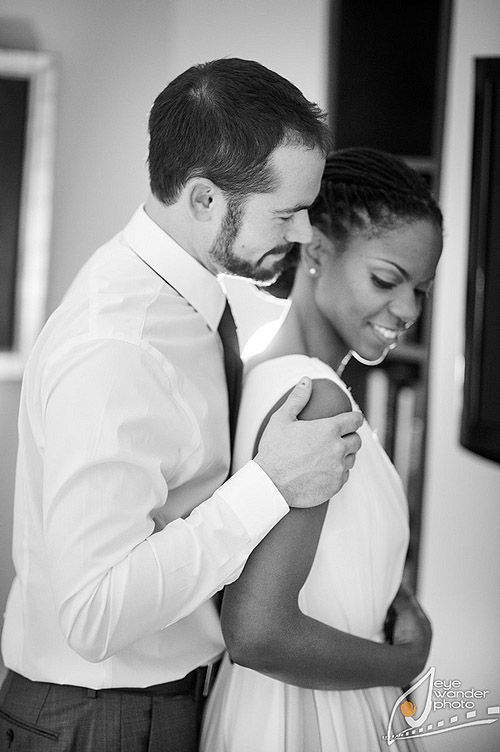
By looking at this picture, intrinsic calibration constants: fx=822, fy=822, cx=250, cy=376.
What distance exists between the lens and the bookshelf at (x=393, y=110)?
2.40 meters

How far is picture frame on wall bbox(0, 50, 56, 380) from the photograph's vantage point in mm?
2221

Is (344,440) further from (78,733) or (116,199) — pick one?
(116,199)

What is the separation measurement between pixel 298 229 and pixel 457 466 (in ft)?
4.47

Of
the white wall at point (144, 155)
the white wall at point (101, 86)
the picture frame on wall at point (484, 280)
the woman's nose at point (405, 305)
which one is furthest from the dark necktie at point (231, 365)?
the white wall at point (101, 86)

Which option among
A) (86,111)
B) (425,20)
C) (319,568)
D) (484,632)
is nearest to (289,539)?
(319,568)

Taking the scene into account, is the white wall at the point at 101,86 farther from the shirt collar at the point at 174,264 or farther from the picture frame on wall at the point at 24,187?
the shirt collar at the point at 174,264

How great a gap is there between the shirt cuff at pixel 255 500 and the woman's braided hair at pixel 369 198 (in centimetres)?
41

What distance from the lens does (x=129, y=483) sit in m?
0.83

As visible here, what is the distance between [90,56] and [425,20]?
100cm

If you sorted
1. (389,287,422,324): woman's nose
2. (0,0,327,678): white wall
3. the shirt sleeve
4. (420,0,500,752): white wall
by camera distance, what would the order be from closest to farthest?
the shirt sleeve, (389,287,422,324): woman's nose, (420,0,500,752): white wall, (0,0,327,678): white wall

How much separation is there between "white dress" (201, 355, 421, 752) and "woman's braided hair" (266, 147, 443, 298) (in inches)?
8.9

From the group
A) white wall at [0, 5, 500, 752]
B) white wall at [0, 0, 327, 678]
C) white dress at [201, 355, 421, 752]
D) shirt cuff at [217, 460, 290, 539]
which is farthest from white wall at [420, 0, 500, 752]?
shirt cuff at [217, 460, 290, 539]

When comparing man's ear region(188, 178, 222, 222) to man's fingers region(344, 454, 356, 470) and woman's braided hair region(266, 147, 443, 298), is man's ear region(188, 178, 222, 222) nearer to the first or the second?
woman's braided hair region(266, 147, 443, 298)

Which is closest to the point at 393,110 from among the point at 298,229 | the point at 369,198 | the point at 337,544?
the point at 369,198
